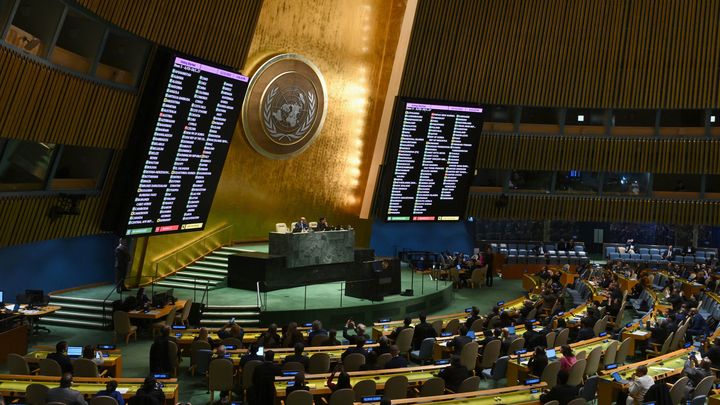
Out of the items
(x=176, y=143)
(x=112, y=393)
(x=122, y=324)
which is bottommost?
(x=112, y=393)

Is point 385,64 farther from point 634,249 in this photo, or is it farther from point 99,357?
point 99,357

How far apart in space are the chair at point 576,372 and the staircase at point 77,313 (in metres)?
10.3

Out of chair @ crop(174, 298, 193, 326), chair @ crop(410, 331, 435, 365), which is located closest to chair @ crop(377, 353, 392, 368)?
chair @ crop(410, 331, 435, 365)

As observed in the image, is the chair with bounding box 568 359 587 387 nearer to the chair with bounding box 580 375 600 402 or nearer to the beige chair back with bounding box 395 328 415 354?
the chair with bounding box 580 375 600 402

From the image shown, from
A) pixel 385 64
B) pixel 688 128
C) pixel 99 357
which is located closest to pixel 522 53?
pixel 385 64

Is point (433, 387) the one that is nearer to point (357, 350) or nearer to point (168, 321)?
point (357, 350)

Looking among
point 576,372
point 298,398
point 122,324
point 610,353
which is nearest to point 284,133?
point 122,324

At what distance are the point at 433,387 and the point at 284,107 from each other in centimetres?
1426

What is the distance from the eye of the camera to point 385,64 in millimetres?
26234

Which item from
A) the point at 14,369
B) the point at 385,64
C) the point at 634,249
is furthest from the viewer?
the point at 634,249

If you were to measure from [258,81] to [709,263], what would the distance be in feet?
61.7

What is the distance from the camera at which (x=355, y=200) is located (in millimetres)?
26562

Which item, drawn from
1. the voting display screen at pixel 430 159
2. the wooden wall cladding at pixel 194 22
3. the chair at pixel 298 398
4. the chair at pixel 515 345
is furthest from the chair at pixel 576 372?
the voting display screen at pixel 430 159

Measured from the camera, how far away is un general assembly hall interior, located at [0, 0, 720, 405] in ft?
41.1
